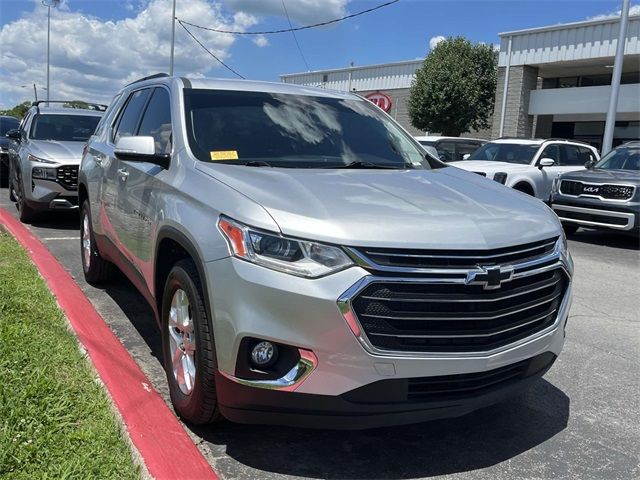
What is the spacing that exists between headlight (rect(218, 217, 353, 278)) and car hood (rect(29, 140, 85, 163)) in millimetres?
7080

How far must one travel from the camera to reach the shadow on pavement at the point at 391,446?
2846 millimetres

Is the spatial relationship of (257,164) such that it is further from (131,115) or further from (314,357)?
(131,115)

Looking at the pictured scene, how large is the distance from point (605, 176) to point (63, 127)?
364 inches

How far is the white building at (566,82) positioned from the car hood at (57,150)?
20.3m

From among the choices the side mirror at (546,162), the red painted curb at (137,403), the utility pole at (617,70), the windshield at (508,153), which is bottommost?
the red painted curb at (137,403)

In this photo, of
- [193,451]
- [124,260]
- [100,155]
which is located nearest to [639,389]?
[193,451]

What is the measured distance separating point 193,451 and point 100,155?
3314mm

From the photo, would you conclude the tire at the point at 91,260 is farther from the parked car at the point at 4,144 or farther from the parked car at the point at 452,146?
the parked car at the point at 452,146

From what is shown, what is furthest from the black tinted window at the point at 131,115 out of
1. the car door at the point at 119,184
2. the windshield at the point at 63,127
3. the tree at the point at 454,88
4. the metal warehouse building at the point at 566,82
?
the tree at the point at 454,88

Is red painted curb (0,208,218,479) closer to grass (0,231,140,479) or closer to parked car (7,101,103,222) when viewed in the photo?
grass (0,231,140,479)

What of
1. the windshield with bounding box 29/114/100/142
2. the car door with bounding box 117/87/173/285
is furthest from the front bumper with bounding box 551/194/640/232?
the windshield with bounding box 29/114/100/142

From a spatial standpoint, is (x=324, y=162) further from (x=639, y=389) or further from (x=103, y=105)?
(x=103, y=105)

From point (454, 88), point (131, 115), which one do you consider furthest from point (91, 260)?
point (454, 88)

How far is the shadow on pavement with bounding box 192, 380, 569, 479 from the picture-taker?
9.34ft
